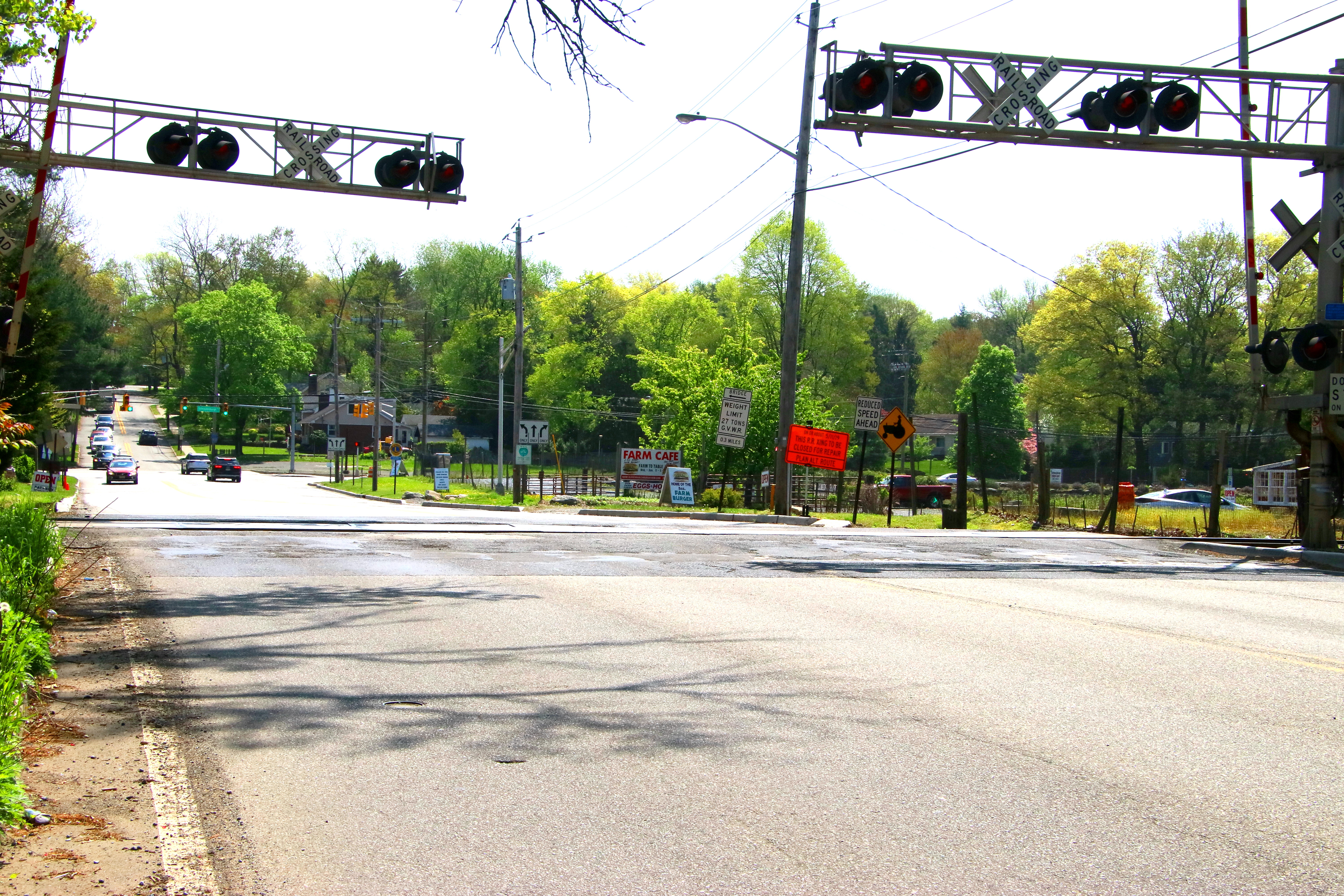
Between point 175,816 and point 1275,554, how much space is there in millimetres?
19541

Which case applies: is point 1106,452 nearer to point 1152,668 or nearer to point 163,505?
point 163,505

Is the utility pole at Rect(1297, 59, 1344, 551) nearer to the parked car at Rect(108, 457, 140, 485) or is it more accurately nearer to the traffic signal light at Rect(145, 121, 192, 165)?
the traffic signal light at Rect(145, 121, 192, 165)

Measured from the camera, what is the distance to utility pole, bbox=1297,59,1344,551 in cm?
1908

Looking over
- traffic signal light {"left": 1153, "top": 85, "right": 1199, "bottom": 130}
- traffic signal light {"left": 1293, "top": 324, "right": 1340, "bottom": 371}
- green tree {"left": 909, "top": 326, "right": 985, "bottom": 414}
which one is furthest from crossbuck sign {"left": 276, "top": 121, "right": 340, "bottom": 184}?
green tree {"left": 909, "top": 326, "right": 985, "bottom": 414}

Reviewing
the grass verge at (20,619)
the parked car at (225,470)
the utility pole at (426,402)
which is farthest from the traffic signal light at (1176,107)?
the parked car at (225,470)

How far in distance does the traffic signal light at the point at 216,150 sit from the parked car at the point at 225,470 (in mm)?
52346

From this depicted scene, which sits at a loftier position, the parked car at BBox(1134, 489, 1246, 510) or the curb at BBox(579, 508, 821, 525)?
the parked car at BBox(1134, 489, 1246, 510)

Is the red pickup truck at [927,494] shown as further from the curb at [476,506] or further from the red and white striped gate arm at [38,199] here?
the red and white striped gate arm at [38,199]

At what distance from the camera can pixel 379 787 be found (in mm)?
5277

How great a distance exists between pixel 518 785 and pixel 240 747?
1.67 metres

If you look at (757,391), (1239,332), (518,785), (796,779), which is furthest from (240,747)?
(1239,332)

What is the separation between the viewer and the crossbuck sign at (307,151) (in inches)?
→ 770

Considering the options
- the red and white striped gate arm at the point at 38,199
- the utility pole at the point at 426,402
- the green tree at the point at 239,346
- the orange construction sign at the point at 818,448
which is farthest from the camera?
the green tree at the point at 239,346

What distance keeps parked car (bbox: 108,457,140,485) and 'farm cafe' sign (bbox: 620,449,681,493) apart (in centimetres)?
2722
